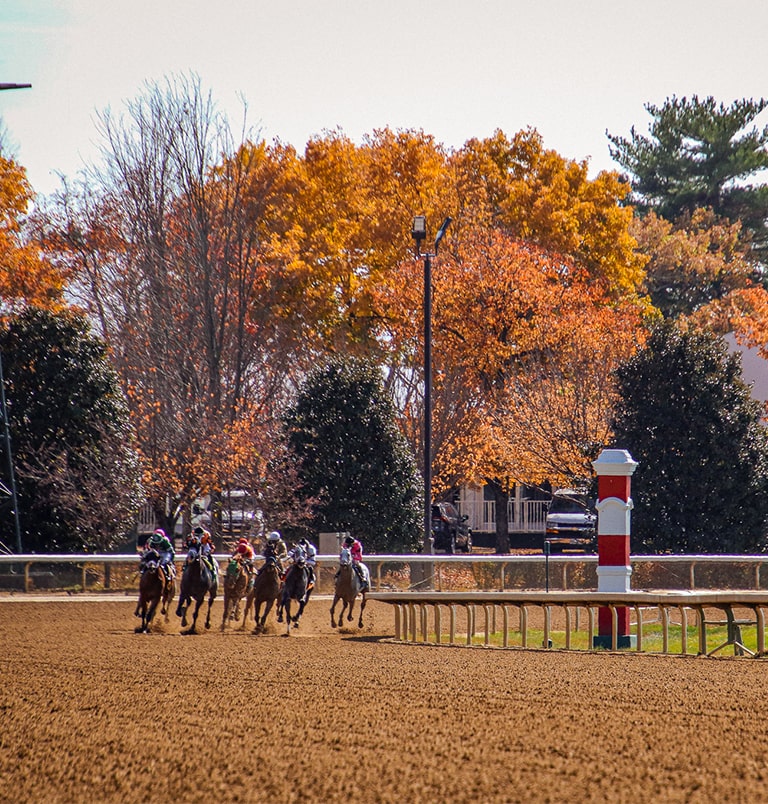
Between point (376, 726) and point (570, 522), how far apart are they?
29777 mm

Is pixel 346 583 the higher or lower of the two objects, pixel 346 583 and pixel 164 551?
the lower

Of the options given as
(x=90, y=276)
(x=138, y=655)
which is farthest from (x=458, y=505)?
(x=138, y=655)

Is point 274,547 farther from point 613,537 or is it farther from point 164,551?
point 613,537

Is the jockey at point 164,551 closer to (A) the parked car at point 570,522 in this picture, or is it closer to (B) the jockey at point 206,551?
(B) the jockey at point 206,551

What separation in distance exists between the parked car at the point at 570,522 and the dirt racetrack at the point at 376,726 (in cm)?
1549

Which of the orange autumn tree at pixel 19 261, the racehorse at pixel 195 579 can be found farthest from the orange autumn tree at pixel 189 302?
the racehorse at pixel 195 579

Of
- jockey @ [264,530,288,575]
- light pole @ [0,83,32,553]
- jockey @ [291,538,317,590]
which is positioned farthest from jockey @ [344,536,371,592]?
light pole @ [0,83,32,553]

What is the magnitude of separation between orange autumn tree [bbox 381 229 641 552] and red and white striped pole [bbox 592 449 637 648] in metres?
17.7

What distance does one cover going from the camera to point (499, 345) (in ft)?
136

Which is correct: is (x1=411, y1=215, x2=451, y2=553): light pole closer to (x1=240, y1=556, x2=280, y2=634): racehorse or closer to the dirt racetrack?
(x1=240, y1=556, x2=280, y2=634): racehorse

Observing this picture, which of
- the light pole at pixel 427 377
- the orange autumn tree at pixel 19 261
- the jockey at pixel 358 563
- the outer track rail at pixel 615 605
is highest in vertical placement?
the orange autumn tree at pixel 19 261

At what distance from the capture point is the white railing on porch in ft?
165

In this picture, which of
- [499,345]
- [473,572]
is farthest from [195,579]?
[499,345]

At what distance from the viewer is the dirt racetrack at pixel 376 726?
8.32 m
